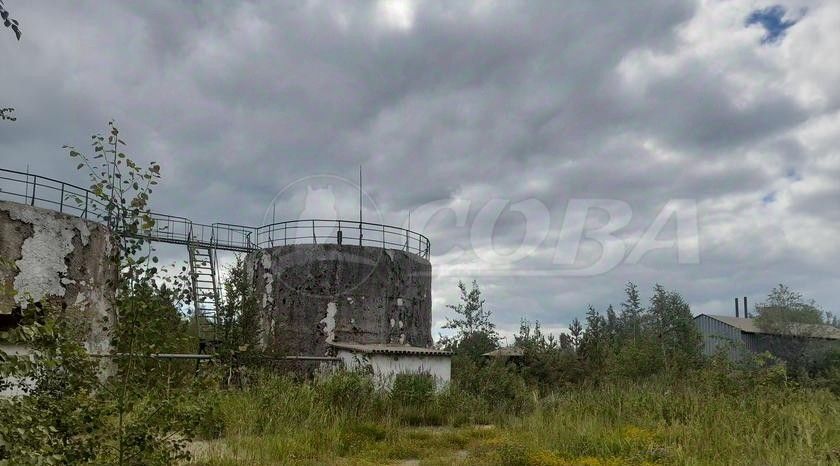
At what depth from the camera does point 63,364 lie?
15.0 feet

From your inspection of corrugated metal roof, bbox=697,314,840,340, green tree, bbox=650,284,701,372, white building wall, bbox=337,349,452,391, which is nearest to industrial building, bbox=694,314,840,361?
corrugated metal roof, bbox=697,314,840,340

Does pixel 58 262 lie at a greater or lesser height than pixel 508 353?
greater

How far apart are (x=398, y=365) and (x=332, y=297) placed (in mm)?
5144

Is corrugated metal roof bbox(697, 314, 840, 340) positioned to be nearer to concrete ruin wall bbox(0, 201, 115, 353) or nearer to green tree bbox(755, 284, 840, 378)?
green tree bbox(755, 284, 840, 378)

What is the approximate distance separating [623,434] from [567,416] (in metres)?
1.80

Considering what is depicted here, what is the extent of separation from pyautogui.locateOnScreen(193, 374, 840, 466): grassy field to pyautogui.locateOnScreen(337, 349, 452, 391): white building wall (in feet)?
5.44

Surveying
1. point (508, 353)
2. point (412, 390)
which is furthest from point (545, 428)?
point (508, 353)

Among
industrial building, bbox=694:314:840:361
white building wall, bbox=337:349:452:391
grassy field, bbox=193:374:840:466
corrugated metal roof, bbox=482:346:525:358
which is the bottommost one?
grassy field, bbox=193:374:840:466

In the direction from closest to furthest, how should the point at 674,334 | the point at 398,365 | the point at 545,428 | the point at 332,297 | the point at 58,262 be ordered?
the point at 545,428, the point at 58,262, the point at 398,365, the point at 332,297, the point at 674,334

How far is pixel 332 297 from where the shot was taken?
21.3 m

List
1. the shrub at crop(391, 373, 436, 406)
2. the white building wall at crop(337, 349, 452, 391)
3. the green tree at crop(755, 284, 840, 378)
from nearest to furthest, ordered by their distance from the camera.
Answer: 1. the shrub at crop(391, 373, 436, 406)
2. the white building wall at crop(337, 349, 452, 391)
3. the green tree at crop(755, 284, 840, 378)

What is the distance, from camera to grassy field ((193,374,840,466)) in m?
8.30

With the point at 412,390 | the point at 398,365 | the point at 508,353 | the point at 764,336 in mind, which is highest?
the point at 764,336

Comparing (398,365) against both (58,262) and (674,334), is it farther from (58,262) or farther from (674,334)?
(674,334)
